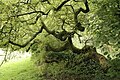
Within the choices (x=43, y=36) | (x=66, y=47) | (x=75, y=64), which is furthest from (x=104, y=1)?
(x=75, y=64)

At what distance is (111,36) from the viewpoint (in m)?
7.56

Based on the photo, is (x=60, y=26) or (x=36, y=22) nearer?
(x=36, y=22)

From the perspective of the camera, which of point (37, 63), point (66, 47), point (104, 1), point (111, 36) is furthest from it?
point (37, 63)

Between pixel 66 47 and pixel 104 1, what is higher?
pixel 104 1

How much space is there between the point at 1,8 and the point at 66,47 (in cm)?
460

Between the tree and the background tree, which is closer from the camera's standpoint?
the background tree

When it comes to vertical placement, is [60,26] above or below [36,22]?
below

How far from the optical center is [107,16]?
775 cm

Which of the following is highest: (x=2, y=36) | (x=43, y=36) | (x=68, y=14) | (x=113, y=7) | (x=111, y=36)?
(x=113, y=7)

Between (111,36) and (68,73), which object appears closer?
(111,36)

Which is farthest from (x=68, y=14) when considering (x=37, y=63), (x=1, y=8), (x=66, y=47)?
(x=37, y=63)

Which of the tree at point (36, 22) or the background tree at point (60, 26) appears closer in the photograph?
the background tree at point (60, 26)

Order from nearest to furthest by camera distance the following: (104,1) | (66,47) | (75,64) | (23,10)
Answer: (104,1) → (23,10) → (66,47) → (75,64)

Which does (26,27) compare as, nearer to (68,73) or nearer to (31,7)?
(31,7)
